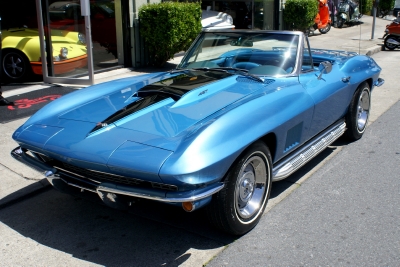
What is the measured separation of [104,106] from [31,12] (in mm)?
6510

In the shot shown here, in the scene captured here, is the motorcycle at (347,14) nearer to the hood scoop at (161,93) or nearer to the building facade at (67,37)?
the building facade at (67,37)

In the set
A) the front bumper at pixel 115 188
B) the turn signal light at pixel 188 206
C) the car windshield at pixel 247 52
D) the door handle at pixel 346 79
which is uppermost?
the car windshield at pixel 247 52

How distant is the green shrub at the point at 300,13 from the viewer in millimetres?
15672

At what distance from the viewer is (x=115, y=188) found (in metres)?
3.24

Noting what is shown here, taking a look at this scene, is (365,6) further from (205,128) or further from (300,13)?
(205,128)

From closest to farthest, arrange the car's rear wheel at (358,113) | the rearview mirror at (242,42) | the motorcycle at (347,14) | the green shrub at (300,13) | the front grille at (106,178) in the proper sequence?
the front grille at (106,178)
the rearview mirror at (242,42)
the car's rear wheel at (358,113)
the green shrub at (300,13)
the motorcycle at (347,14)

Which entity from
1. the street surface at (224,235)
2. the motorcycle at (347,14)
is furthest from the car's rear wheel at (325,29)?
the street surface at (224,235)

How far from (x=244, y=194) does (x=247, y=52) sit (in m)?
1.85

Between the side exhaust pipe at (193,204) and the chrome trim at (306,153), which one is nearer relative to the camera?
the side exhaust pipe at (193,204)

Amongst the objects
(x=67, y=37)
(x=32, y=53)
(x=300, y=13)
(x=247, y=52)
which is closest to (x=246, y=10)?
(x=300, y=13)

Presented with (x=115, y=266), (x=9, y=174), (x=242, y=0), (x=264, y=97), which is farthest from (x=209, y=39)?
(x=242, y=0)

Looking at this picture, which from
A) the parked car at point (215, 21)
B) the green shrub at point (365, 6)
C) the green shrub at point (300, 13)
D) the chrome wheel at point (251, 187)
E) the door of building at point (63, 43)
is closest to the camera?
the chrome wheel at point (251, 187)

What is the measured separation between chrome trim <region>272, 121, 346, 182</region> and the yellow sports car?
5487 millimetres

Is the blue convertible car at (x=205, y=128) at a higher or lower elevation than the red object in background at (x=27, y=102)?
higher
